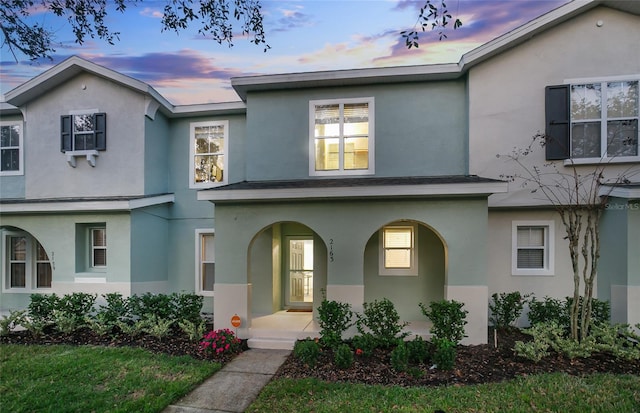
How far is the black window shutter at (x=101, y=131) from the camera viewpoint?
30.5 ft

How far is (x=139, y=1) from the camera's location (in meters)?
5.18

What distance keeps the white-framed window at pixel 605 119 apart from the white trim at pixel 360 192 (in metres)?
2.87

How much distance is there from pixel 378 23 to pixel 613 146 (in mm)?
5910

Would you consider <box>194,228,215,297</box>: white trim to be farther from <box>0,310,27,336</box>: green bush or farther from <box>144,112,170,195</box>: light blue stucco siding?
<box>0,310,27,336</box>: green bush

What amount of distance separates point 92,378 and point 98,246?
16.4ft

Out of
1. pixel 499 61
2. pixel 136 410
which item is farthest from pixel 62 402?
Result: pixel 499 61

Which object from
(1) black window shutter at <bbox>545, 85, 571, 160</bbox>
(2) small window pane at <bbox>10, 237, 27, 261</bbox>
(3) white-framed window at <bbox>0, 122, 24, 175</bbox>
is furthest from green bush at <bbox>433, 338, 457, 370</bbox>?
(3) white-framed window at <bbox>0, 122, 24, 175</bbox>

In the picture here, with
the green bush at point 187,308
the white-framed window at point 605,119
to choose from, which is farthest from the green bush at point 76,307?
the white-framed window at point 605,119

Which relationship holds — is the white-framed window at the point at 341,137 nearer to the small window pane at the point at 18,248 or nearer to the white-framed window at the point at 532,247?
the white-framed window at the point at 532,247

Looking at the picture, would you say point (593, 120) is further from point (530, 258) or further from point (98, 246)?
point (98, 246)

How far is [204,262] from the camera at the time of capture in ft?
32.1

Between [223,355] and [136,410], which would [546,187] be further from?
[136,410]

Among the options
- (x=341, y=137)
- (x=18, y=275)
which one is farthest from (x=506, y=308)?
(x=18, y=275)

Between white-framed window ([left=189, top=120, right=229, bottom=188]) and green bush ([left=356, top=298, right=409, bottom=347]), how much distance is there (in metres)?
5.78
